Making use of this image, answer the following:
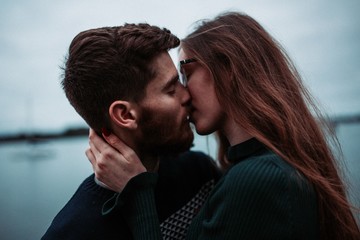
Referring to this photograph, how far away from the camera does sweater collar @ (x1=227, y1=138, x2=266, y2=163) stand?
1590 mm

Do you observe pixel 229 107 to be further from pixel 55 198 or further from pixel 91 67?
pixel 55 198

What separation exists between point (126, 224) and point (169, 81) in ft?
2.79

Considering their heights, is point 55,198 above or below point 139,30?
below

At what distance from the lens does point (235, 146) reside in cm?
169

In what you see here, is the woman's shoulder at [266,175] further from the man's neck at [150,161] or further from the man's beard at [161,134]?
the man's neck at [150,161]

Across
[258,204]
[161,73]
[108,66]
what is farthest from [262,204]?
[108,66]

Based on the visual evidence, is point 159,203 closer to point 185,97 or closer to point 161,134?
point 161,134

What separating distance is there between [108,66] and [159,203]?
2.91 ft

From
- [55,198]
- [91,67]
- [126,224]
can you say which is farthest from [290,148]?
[55,198]

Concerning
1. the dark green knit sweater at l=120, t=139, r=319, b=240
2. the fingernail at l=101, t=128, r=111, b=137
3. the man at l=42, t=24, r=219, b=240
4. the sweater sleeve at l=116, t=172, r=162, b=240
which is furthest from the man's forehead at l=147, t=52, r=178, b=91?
the dark green knit sweater at l=120, t=139, r=319, b=240

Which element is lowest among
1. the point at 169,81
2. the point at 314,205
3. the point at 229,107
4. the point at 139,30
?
the point at 314,205

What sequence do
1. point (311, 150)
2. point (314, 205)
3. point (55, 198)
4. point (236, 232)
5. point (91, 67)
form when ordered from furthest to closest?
1. point (55, 198)
2. point (91, 67)
3. point (311, 150)
4. point (314, 205)
5. point (236, 232)

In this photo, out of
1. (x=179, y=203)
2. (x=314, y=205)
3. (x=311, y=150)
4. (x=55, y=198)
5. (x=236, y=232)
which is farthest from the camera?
(x=55, y=198)

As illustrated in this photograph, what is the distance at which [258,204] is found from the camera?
4.36 feet
